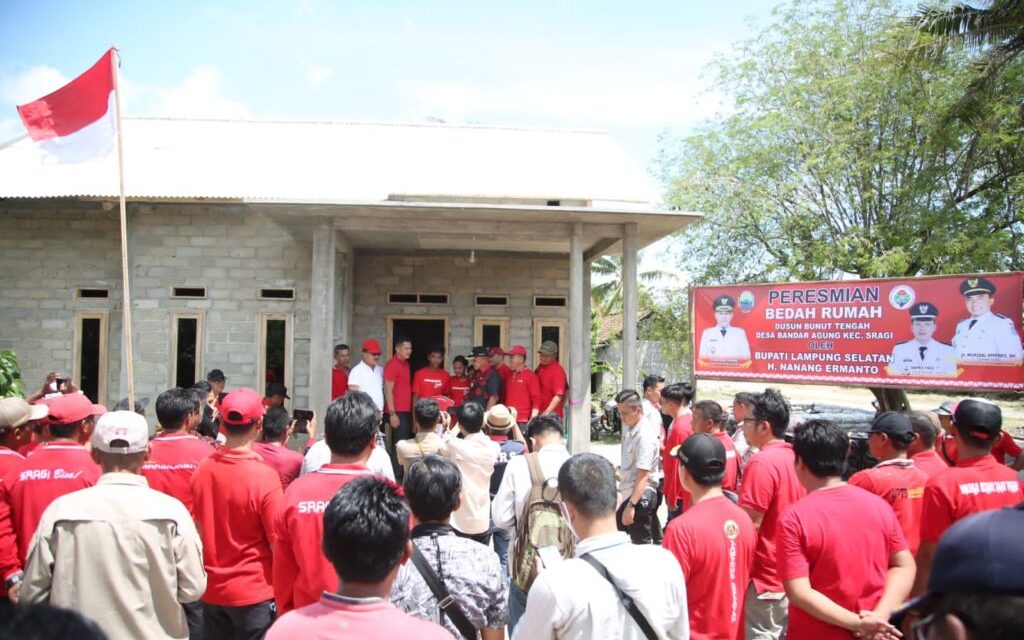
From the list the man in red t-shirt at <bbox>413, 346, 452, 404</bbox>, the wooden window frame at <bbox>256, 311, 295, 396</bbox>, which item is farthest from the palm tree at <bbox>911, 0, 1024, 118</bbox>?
the wooden window frame at <bbox>256, 311, 295, 396</bbox>

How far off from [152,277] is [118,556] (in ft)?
32.5

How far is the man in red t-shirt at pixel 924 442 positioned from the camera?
4476 mm

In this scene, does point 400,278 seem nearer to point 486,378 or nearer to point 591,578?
point 486,378

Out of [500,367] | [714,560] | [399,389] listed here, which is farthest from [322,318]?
[714,560]

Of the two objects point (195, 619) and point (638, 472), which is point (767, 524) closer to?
point (638, 472)

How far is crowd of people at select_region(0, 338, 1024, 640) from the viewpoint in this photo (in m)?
1.81

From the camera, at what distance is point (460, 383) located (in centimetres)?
1026

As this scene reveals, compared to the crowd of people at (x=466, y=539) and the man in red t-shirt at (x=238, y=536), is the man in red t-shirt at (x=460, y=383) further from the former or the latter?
the man in red t-shirt at (x=238, y=536)

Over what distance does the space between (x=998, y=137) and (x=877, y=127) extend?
3048 millimetres

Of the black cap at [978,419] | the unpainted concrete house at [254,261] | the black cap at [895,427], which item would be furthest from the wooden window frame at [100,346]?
the black cap at [978,419]

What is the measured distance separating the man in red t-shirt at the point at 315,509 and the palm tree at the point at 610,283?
77.0 feet

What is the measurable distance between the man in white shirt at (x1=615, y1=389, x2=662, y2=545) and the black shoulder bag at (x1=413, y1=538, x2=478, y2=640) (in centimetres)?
317

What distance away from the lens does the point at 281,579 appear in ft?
9.68

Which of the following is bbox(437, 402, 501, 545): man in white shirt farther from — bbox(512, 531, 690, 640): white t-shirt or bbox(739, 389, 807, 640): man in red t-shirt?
bbox(512, 531, 690, 640): white t-shirt
